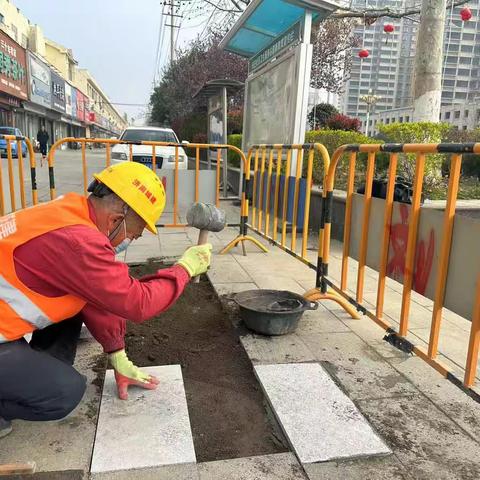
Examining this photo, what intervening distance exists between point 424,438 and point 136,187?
1805mm

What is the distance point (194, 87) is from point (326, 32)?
7287 millimetres

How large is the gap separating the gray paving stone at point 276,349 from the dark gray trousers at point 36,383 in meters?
1.23

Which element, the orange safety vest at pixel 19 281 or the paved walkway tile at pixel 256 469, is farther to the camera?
the paved walkway tile at pixel 256 469

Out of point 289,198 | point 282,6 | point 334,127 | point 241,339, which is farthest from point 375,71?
point 241,339

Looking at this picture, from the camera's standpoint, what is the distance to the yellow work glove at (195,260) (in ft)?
7.47

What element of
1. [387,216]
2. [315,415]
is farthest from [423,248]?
[315,415]

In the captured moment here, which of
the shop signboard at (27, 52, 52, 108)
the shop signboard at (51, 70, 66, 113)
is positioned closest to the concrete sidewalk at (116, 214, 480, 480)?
the shop signboard at (27, 52, 52, 108)

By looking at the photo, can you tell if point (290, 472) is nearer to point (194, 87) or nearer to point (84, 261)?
point (84, 261)

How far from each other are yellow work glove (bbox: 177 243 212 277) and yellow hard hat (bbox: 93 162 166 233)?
1.10ft

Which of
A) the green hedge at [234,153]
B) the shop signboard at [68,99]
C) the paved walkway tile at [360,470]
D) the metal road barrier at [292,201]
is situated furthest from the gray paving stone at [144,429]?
the shop signboard at [68,99]

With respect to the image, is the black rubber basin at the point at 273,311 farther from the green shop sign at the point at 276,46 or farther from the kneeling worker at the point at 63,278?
the green shop sign at the point at 276,46

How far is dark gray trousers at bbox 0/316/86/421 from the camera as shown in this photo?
187 centimetres

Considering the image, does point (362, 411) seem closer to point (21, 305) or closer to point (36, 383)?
point (36, 383)

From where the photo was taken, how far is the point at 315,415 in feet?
7.78
